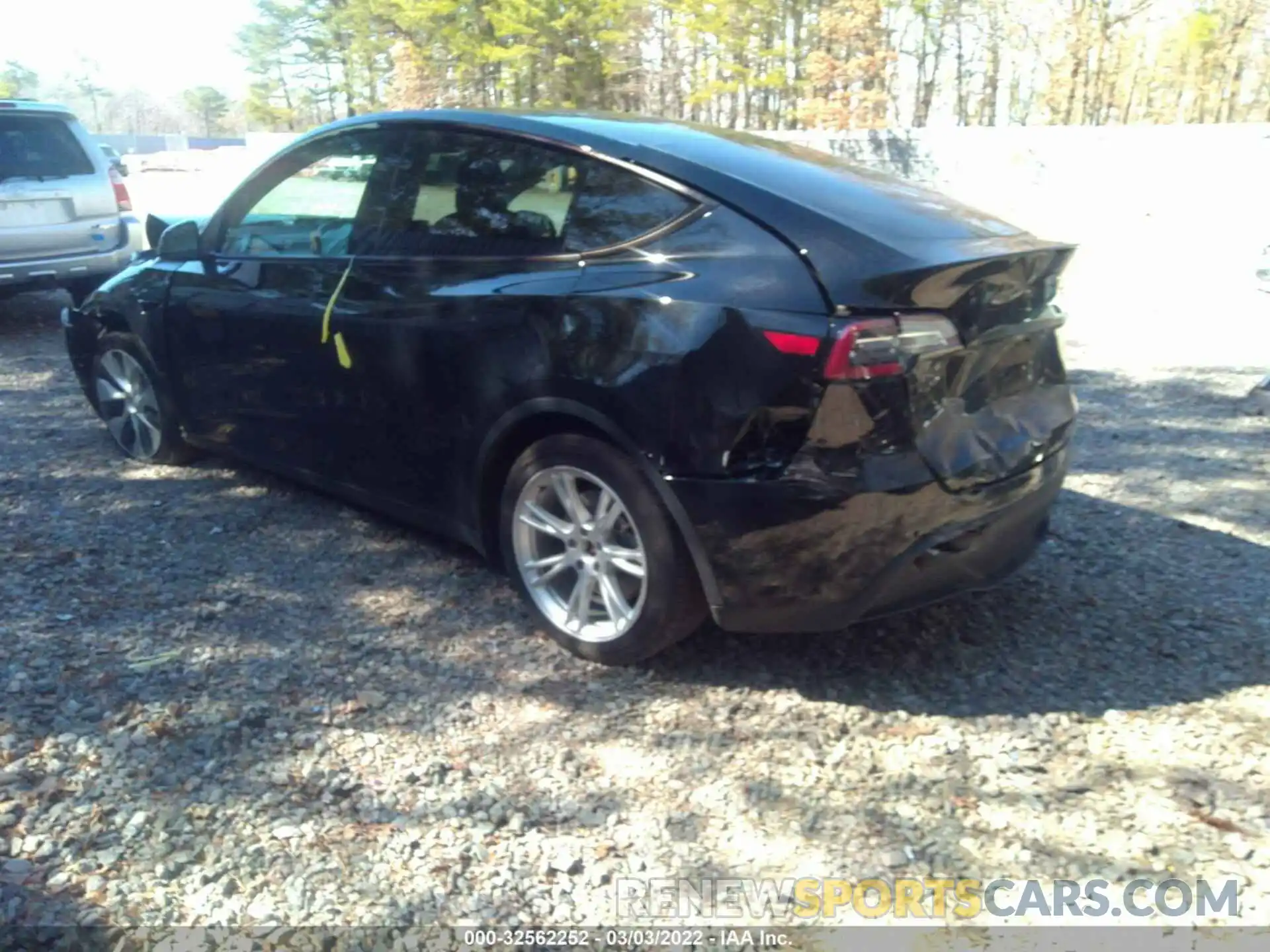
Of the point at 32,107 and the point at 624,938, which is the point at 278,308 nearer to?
the point at 624,938

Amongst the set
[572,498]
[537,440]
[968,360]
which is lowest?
[572,498]

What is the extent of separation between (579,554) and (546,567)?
19cm

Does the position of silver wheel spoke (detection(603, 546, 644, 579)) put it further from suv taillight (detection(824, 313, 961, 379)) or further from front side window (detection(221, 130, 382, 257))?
front side window (detection(221, 130, 382, 257))

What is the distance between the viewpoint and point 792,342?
294 cm

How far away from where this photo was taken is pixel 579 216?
11.5 ft

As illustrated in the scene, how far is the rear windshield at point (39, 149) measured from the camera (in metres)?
8.66

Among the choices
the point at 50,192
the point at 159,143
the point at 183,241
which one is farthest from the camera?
the point at 159,143

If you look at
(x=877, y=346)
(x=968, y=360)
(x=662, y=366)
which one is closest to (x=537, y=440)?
(x=662, y=366)

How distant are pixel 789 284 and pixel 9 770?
2.46 metres

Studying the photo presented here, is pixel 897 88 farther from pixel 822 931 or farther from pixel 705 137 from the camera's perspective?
pixel 822 931

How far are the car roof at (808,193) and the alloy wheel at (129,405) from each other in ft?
7.03

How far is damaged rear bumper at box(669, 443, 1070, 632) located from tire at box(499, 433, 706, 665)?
15 centimetres

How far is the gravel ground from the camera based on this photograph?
2.65 meters

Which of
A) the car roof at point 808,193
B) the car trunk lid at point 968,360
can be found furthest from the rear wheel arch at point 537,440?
the car roof at point 808,193
